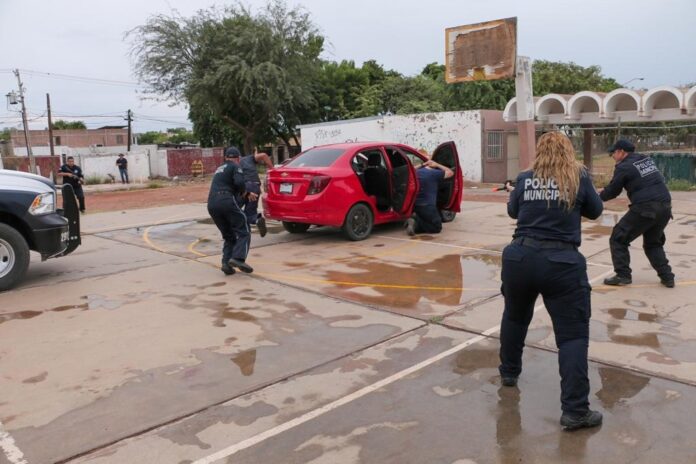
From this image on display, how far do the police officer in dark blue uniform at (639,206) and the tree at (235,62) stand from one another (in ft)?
90.9

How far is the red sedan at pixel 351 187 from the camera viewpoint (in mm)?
8977

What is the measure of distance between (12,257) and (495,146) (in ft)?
57.8

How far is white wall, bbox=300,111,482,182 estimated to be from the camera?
2172 cm

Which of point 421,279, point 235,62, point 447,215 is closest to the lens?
point 421,279

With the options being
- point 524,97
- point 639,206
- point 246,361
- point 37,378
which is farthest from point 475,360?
point 524,97

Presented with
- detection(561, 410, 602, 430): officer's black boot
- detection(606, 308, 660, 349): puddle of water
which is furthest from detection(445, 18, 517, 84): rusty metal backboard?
detection(561, 410, 602, 430): officer's black boot

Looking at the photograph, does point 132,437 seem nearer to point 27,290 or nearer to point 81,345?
point 81,345

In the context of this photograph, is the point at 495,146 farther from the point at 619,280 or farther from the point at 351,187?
the point at 619,280

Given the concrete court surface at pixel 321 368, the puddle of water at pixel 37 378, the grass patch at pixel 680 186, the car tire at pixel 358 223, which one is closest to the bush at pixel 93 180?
the concrete court surface at pixel 321 368

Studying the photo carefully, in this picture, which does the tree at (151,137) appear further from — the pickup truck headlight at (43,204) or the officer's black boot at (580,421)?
the officer's black boot at (580,421)

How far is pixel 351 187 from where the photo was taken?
363 inches

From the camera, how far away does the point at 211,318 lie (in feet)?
18.4

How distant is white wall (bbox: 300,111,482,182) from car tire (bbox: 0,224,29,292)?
17126 millimetres

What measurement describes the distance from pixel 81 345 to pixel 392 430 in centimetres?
288
